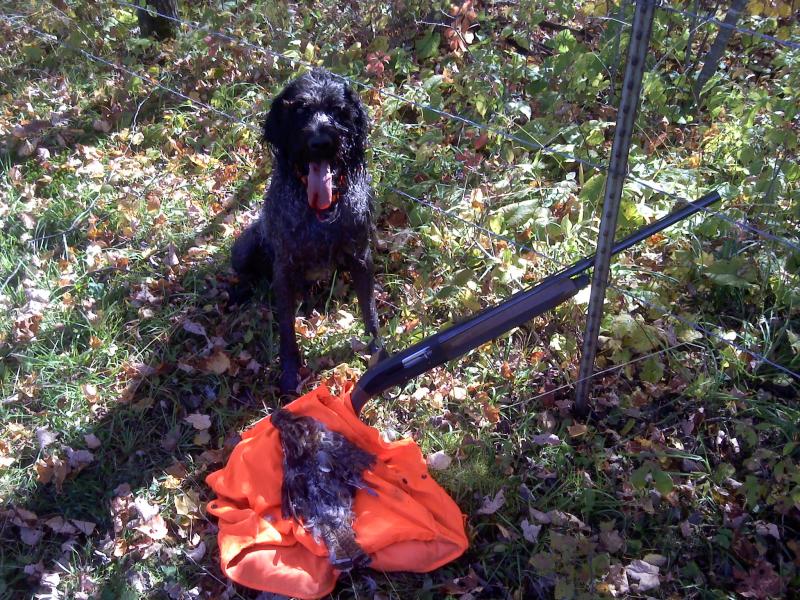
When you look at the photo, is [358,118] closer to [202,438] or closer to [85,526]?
[202,438]

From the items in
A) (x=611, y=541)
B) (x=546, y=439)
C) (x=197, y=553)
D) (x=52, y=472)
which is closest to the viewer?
(x=611, y=541)

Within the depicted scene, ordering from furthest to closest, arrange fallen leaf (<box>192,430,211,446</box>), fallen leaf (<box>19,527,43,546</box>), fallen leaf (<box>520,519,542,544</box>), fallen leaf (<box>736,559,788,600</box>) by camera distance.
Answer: fallen leaf (<box>192,430,211,446</box>)
fallen leaf (<box>19,527,43,546</box>)
fallen leaf (<box>520,519,542,544</box>)
fallen leaf (<box>736,559,788,600</box>)

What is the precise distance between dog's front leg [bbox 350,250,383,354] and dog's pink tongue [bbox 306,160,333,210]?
44 centimetres

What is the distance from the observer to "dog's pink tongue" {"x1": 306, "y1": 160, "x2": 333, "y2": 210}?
3375 mm

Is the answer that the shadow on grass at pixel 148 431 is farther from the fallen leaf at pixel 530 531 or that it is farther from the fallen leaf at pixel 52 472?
the fallen leaf at pixel 530 531

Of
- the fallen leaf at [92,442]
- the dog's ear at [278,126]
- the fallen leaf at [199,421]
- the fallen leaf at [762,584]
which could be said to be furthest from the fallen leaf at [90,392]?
the fallen leaf at [762,584]

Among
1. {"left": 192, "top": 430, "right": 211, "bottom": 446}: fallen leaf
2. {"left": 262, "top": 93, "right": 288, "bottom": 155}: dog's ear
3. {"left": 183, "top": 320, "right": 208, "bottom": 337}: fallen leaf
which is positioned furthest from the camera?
{"left": 183, "top": 320, "right": 208, "bottom": 337}: fallen leaf

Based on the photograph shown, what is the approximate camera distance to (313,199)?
342cm

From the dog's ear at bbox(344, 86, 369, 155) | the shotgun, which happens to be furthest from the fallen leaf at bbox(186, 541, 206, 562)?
the dog's ear at bbox(344, 86, 369, 155)

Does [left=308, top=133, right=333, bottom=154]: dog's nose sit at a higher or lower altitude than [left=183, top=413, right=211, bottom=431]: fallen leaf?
higher

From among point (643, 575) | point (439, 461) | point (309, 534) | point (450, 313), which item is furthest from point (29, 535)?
point (643, 575)

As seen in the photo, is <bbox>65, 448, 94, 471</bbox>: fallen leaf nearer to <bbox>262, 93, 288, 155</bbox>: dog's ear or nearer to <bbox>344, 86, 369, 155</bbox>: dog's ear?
<bbox>262, 93, 288, 155</bbox>: dog's ear

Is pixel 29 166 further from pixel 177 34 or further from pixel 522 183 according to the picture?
pixel 522 183

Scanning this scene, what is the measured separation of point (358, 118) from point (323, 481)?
1.77m
